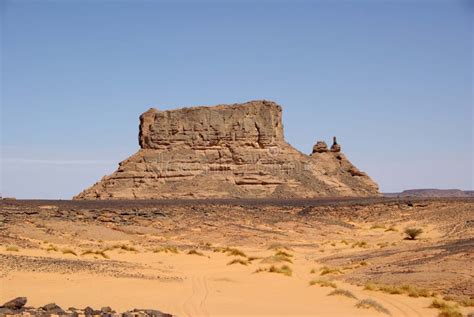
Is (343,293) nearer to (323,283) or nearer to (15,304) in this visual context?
(323,283)

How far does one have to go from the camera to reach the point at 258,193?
357 ft

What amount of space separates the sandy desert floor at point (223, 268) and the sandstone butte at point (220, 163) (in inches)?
2402

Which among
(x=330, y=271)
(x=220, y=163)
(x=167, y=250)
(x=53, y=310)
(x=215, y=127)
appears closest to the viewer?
(x=53, y=310)

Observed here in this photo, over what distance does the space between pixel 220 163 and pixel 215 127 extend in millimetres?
8262

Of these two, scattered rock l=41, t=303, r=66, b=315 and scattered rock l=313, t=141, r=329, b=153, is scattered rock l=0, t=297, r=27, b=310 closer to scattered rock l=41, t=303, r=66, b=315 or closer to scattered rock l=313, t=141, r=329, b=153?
scattered rock l=41, t=303, r=66, b=315

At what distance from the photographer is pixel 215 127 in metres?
121

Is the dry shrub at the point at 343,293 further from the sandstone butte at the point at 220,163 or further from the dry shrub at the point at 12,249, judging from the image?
the sandstone butte at the point at 220,163

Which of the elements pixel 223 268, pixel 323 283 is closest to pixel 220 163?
pixel 223 268

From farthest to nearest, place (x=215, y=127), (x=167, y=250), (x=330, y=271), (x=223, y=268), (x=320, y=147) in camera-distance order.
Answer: (x=320, y=147) → (x=215, y=127) → (x=167, y=250) → (x=223, y=268) → (x=330, y=271)

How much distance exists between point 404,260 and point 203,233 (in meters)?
20.1

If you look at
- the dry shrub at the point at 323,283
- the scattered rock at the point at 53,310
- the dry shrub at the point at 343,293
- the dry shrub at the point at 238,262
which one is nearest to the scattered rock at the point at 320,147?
the dry shrub at the point at 238,262

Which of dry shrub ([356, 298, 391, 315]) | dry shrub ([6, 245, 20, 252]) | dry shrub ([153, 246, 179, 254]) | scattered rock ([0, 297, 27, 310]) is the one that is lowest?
dry shrub ([356, 298, 391, 315])

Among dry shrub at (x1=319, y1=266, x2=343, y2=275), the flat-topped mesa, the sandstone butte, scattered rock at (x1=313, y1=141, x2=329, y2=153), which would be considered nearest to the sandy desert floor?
dry shrub at (x1=319, y1=266, x2=343, y2=275)

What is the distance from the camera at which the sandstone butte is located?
109375 millimetres
